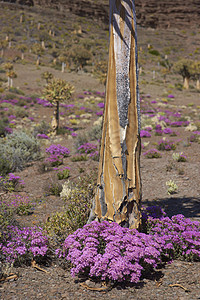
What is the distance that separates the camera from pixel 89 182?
645cm

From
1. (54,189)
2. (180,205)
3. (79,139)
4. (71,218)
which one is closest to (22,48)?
(79,139)

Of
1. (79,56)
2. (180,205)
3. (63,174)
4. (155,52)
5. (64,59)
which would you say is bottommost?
(180,205)

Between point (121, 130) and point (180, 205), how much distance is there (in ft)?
10.7

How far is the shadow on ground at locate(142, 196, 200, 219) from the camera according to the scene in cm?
617

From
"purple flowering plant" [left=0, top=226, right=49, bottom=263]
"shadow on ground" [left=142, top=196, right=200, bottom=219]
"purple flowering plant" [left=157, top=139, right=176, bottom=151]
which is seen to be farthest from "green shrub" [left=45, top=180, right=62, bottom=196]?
"purple flowering plant" [left=157, top=139, right=176, bottom=151]

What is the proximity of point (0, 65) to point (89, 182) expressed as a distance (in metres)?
41.5

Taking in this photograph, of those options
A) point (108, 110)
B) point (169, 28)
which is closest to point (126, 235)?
point (108, 110)

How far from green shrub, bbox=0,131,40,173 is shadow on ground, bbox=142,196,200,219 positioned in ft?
18.8

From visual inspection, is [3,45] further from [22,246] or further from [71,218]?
[22,246]

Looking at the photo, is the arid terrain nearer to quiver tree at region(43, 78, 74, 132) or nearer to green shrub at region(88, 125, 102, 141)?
green shrub at region(88, 125, 102, 141)

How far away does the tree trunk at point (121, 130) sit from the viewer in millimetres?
4250

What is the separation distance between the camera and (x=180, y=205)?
6.65 m

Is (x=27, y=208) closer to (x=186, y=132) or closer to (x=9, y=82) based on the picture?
(x=186, y=132)

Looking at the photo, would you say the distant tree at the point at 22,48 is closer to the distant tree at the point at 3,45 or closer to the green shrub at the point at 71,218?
the distant tree at the point at 3,45
